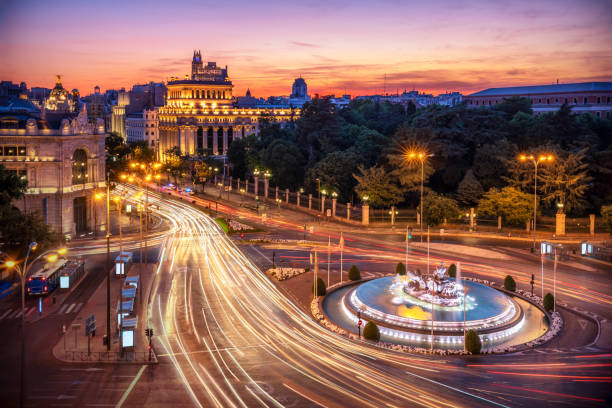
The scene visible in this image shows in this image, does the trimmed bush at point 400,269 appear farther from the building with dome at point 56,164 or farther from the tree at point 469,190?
the building with dome at point 56,164

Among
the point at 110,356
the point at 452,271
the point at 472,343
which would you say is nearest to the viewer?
the point at 110,356

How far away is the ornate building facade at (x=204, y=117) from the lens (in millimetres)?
158375

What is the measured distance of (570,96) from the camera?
12575 centimetres

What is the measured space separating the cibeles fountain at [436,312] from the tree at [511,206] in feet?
73.0

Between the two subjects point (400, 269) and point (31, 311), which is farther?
point (400, 269)

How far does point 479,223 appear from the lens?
6169cm

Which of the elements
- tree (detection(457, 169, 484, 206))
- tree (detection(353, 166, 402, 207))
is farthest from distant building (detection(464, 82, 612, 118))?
tree (detection(353, 166, 402, 207))

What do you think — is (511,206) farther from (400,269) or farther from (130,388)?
(130,388)

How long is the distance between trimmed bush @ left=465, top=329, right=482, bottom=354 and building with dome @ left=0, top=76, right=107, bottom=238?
42.1 metres

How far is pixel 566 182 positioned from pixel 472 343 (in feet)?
130

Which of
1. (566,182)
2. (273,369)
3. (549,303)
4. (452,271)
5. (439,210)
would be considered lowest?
(273,369)

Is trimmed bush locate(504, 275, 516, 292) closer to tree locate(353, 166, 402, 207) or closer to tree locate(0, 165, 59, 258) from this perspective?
tree locate(353, 166, 402, 207)

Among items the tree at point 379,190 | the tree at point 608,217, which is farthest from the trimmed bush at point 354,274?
the tree at point 608,217

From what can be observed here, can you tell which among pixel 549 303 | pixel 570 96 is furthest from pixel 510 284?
pixel 570 96
